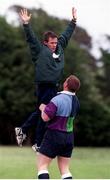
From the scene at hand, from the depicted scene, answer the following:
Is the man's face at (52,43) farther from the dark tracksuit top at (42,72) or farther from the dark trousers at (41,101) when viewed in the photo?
the dark trousers at (41,101)

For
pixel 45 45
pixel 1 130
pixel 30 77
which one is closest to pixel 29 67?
pixel 30 77

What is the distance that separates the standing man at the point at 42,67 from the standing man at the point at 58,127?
288 millimetres

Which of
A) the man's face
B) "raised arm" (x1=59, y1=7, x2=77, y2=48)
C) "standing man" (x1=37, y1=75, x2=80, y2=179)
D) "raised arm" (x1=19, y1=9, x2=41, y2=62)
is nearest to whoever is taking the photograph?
"standing man" (x1=37, y1=75, x2=80, y2=179)

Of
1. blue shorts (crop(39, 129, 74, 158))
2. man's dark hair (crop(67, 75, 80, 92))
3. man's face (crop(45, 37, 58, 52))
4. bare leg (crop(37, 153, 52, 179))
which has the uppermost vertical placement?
man's face (crop(45, 37, 58, 52))

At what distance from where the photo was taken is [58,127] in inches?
337

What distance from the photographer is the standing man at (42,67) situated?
8.84 m

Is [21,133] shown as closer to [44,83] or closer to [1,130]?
[44,83]

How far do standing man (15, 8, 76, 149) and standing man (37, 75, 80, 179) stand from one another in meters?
0.29

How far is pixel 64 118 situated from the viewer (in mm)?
8570

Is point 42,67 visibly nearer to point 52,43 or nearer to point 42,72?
point 42,72

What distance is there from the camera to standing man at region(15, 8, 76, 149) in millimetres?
8844

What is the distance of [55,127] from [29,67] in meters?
33.1

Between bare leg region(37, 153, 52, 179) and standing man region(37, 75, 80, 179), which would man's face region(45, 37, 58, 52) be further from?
bare leg region(37, 153, 52, 179)

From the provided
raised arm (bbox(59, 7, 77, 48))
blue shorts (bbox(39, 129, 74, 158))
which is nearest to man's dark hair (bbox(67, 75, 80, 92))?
blue shorts (bbox(39, 129, 74, 158))
